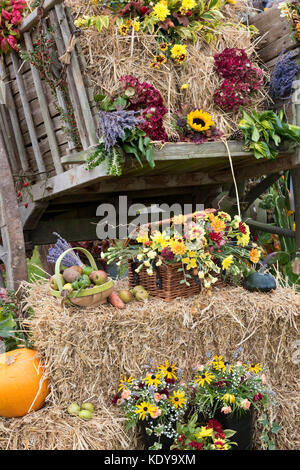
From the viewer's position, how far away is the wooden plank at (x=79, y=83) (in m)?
2.96

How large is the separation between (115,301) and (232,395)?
0.76 metres

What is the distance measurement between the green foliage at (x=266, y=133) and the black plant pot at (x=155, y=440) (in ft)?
5.73

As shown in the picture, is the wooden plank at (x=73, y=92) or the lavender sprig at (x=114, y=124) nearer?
the lavender sprig at (x=114, y=124)

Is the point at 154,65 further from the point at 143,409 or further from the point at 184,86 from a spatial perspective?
the point at 143,409

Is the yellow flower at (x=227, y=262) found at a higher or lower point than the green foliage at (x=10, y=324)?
higher

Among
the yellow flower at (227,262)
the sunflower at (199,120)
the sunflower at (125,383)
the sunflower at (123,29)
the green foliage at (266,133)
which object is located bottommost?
the sunflower at (125,383)

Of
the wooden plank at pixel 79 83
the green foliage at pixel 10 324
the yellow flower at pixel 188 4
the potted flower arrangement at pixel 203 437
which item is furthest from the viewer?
the yellow flower at pixel 188 4

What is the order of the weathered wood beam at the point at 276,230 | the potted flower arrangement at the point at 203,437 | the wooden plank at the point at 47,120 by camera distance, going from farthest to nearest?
1. the weathered wood beam at the point at 276,230
2. the wooden plank at the point at 47,120
3. the potted flower arrangement at the point at 203,437

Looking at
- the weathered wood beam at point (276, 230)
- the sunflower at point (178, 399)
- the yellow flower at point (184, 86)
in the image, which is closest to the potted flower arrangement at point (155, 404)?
the sunflower at point (178, 399)

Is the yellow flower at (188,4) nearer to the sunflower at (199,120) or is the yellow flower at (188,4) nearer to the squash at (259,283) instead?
the sunflower at (199,120)

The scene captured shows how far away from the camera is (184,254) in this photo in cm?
275

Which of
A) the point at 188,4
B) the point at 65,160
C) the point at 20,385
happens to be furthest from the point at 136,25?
the point at 20,385

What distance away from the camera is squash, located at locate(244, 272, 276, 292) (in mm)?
2945
